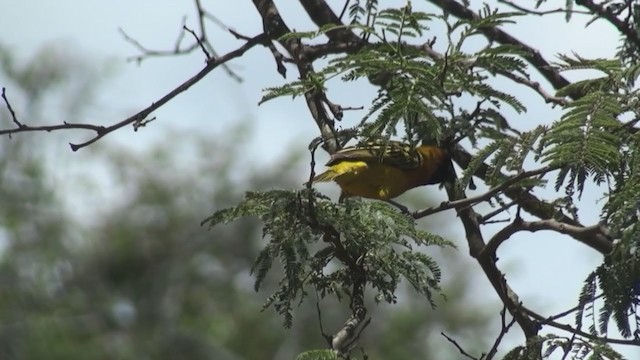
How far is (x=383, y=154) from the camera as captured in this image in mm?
3684

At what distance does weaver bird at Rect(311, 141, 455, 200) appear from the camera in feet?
14.7

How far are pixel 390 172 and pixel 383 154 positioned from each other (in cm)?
104

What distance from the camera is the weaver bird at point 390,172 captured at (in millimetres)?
4484

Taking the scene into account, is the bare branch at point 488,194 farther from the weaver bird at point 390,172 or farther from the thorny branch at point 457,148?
the weaver bird at point 390,172

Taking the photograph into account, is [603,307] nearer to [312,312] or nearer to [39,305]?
[312,312]

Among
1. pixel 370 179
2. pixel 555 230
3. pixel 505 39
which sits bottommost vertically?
pixel 555 230

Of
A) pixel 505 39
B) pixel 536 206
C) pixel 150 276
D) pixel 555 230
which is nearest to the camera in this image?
pixel 555 230

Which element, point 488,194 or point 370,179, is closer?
point 488,194

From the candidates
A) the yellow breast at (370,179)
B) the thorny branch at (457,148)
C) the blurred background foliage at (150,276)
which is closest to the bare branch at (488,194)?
the thorny branch at (457,148)

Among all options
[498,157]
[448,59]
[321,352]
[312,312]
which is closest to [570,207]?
[498,157]

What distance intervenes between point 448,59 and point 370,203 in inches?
20.7

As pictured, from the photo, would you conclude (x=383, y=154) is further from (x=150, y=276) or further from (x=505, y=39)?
(x=150, y=276)

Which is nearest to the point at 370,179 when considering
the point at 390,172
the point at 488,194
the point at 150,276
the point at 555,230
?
the point at 390,172

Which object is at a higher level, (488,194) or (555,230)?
(555,230)
